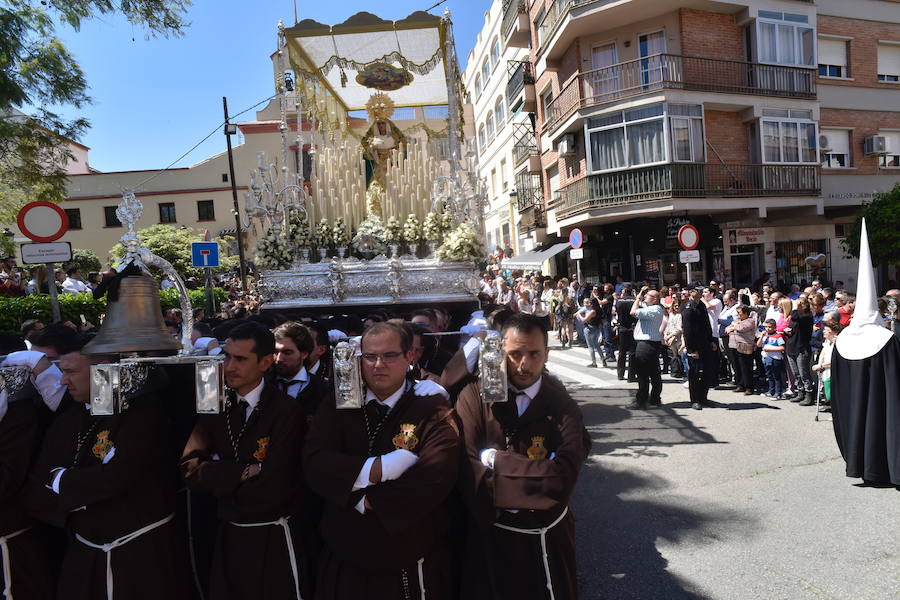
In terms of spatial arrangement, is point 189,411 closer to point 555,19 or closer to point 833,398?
point 833,398

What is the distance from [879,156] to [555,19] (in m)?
11.7

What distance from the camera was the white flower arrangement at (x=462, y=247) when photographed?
6.36 metres

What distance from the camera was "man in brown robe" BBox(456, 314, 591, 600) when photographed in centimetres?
262

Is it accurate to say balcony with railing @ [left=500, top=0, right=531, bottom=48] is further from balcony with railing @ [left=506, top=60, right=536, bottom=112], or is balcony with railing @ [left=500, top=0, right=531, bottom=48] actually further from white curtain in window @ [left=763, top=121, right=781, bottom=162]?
white curtain in window @ [left=763, top=121, right=781, bottom=162]

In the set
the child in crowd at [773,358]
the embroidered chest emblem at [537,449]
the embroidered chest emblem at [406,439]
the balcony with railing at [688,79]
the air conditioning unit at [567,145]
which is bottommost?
the child in crowd at [773,358]

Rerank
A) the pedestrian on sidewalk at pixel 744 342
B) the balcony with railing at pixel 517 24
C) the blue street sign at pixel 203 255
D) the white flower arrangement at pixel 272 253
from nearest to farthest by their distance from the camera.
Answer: the white flower arrangement at pixel 272 253
the pedestrian on sidewalk at pixel 744 342
the blue street sign at pixel 203 255
the balcony with railing at pixel 517 24

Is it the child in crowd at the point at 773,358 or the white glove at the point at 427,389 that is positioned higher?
the white glove at the point at 427,389

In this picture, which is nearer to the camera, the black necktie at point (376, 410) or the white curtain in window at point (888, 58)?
the black necktie at point (376, 410)

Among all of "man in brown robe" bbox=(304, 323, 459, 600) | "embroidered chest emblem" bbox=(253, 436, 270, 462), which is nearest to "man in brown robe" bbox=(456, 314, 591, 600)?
"man in brown robe" bbox=(304, 323, 459, 600)

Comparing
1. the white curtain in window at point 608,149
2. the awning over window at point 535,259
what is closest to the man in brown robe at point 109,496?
the white curtain in window at point 608,149

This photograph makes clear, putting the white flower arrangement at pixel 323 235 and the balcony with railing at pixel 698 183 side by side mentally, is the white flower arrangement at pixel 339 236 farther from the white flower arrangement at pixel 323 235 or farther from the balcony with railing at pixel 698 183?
the balcony with railing at pixel 698 183

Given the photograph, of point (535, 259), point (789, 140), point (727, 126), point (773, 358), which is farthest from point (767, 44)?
point (773, 358)

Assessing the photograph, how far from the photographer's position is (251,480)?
2.61 metres

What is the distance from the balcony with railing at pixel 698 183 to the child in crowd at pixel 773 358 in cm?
819
